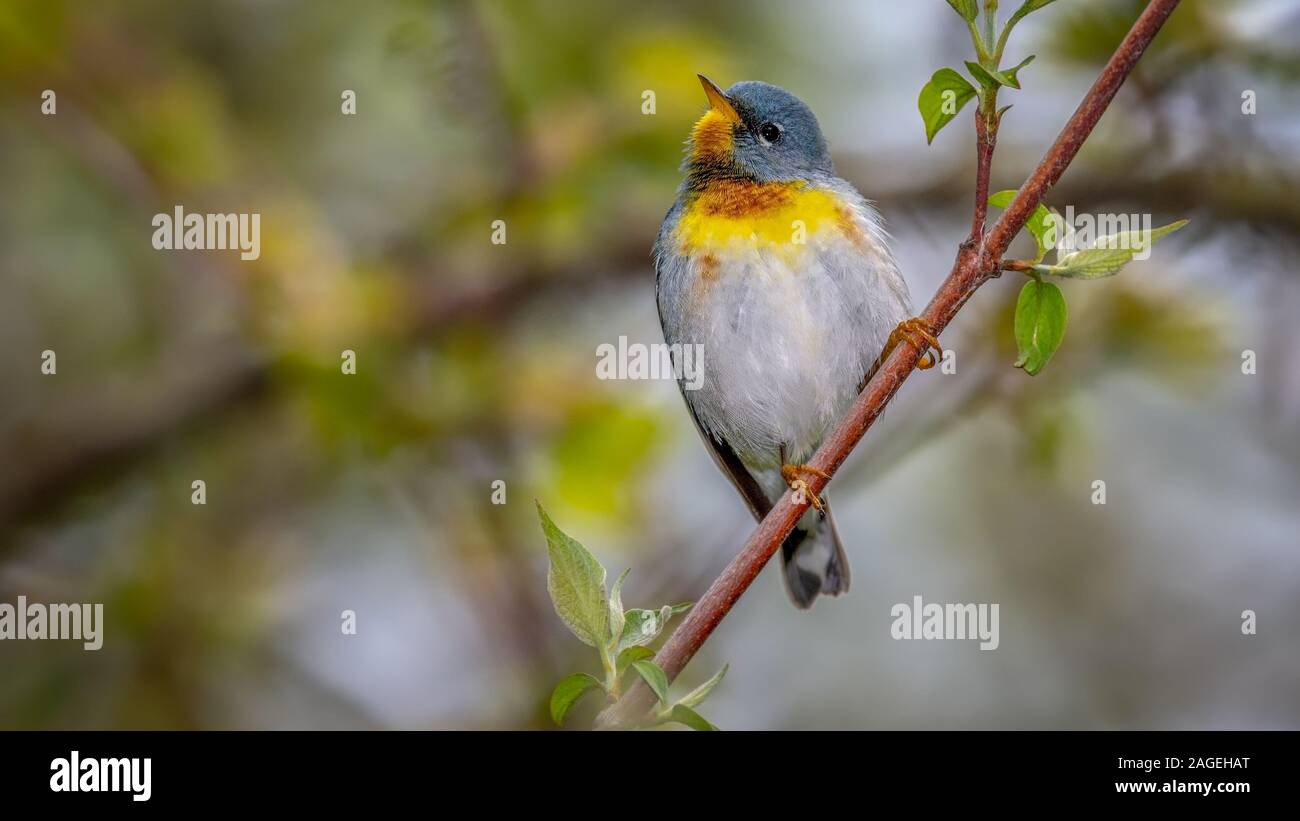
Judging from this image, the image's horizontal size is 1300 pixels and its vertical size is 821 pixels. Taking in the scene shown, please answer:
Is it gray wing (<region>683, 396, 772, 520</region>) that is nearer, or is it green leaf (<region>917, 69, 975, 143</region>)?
green leaf (<region>917, 69, 975, 143</region>)

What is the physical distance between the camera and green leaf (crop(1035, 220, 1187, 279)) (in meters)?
2.02

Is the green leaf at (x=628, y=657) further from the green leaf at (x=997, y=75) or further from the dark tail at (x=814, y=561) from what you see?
the dark tail at (x=814, y=561)

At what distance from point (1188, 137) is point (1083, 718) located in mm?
2840

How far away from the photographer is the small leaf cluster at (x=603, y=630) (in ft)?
6.39

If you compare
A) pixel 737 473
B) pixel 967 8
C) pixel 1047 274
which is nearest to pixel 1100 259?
pixel 1047 274

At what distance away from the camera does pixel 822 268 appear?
12.7 feet

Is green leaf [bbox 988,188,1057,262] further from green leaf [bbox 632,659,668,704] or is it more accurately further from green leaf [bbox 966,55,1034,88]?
green leaf [bbox 632,659,668,704]

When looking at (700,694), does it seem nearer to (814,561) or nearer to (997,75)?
(997,75)

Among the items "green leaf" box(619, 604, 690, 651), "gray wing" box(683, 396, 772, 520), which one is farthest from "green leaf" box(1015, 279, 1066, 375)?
"gray wing" box(683, 396, 772, 520)

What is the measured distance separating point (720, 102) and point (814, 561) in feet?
5.26

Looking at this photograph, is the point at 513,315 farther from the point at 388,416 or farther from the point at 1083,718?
the point at 1083,718

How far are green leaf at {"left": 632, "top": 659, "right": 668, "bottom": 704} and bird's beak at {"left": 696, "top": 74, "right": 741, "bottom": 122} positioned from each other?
2.40m

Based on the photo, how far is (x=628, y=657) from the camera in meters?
1.99

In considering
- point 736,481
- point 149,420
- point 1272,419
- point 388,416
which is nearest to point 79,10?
point 149,420
